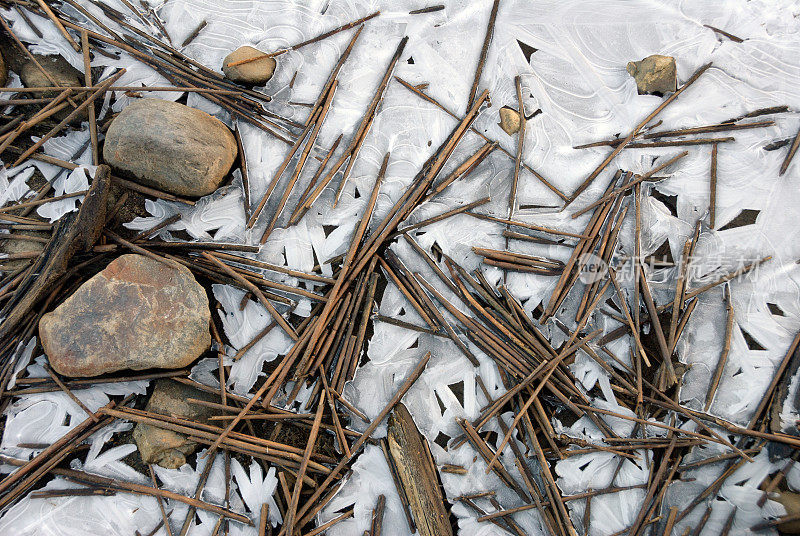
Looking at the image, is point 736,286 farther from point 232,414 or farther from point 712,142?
point 232,414

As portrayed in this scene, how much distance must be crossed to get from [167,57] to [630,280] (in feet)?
7.83

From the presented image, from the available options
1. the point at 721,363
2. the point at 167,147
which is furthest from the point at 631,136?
the point at 167,147

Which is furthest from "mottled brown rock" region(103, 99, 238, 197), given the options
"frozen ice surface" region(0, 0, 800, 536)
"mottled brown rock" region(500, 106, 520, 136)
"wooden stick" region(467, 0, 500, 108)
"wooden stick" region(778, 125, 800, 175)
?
"wooden stick" region(778, 125, 800, 175)

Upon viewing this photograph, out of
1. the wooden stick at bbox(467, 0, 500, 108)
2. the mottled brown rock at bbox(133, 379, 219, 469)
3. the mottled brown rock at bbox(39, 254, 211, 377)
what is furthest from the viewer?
the wooden stick at bbox(467, 0, 500, 108)

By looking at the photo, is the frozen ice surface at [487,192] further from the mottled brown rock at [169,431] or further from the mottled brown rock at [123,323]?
the mottled brown rock at [123,323]

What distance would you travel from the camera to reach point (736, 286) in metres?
2.03

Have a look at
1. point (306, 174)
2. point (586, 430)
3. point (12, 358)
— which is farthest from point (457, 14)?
point (12, 358)

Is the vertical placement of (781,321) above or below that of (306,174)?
above

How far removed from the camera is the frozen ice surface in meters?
1.93

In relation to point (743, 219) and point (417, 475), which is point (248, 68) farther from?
point (743, 219)

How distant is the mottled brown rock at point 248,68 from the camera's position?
2.02 meters

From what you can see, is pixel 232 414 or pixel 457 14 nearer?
pixel 232 414

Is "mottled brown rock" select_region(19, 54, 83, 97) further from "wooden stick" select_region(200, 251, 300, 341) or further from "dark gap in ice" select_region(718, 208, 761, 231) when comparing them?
"dark gap in ice" select_region(718, 208, 761, 231)

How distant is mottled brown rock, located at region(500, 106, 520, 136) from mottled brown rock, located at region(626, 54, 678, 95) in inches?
23.1
